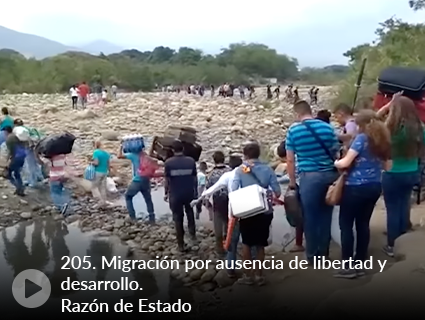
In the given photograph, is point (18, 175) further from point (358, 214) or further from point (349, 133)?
point (358, 214)

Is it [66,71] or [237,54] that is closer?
[66,71]

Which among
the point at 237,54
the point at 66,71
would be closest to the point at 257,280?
the point at 66,71

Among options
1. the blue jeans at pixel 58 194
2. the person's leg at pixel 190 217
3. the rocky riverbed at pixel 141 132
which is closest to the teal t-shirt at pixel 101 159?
the blue jeans at pixel 58 194

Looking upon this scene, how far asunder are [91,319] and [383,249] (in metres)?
2.81

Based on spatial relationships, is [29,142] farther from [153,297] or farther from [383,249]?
[383,249]

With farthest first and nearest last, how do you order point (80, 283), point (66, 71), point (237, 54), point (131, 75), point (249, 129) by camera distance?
1. point (237, 54)
2. point (131, 75)
3. point (66, 71)
4. point (249, 129)
5. point (80, 283)

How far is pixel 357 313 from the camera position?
4.68 meters

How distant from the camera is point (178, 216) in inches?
281

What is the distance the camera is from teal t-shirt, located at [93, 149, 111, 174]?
9242 mm

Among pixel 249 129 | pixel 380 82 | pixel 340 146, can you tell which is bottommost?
pixel 249 129

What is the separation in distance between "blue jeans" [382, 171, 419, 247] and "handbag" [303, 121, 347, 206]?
2.06 ft

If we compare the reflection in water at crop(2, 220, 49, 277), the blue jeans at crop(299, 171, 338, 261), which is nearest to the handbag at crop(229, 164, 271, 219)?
the blue jeans at crop(299, 171, 338, 261)

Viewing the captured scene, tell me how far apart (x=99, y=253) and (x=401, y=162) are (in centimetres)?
380

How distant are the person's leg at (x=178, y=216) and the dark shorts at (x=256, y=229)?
156cm
